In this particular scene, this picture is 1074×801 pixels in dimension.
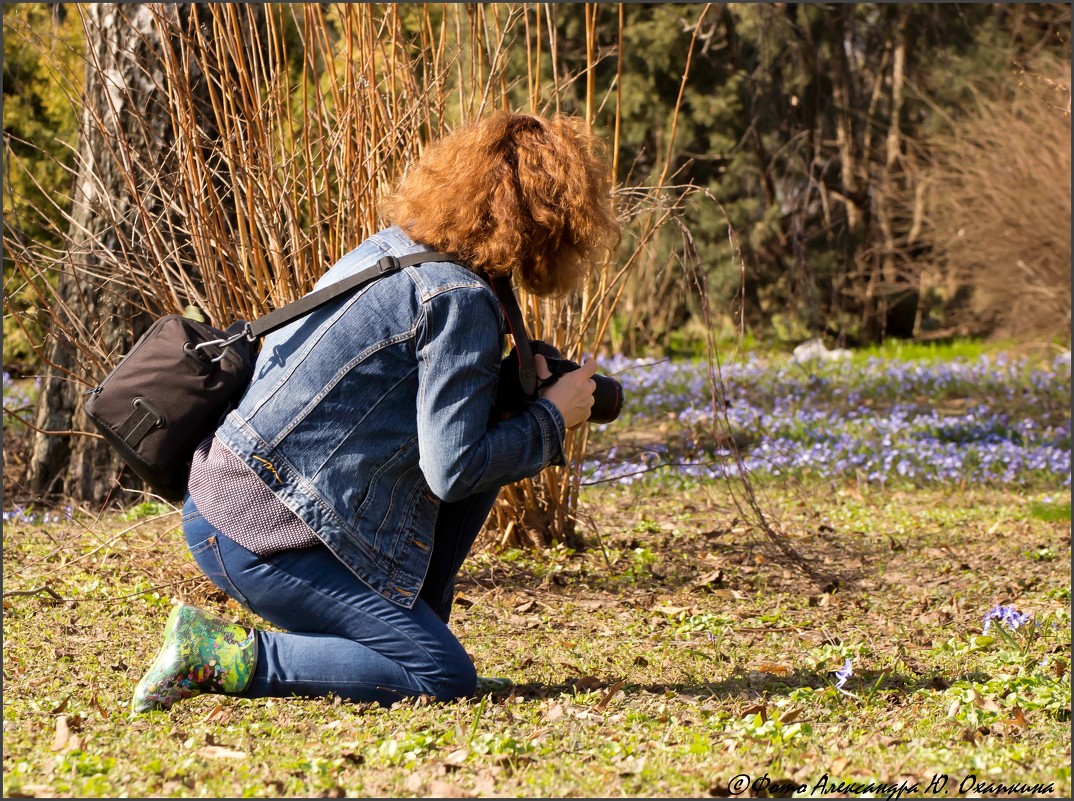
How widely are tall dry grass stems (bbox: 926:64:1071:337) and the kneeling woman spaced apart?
24.4ft

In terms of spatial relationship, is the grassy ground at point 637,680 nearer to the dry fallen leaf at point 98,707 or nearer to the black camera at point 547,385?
the dry fallen leaf at point 98,707

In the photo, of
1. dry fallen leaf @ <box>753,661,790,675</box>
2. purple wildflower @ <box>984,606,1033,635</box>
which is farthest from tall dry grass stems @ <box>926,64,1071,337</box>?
dry fallen leaf @ <box>753,661,790,675</box>

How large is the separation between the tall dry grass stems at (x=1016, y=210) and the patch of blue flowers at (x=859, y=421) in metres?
0.63

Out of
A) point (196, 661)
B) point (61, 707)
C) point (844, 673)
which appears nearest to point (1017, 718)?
point (844, 673)

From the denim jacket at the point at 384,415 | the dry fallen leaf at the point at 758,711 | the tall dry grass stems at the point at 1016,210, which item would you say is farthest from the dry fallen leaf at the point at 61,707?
the tall dry grass stems at the point at 1016,210

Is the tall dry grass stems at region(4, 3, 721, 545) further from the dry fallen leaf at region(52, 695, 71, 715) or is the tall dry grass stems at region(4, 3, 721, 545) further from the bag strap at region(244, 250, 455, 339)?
the dry fallen leaf at region(52, 695, 71, 715)

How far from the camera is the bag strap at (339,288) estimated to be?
2371 mm

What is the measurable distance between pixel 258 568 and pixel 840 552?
2563 mm

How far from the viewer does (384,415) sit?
7.89ft

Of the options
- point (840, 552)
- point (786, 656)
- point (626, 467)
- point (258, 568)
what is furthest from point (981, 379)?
point (258, 568)

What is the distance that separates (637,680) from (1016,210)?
303 inches

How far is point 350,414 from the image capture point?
239cm

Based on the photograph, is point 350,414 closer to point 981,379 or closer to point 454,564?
point 454,564

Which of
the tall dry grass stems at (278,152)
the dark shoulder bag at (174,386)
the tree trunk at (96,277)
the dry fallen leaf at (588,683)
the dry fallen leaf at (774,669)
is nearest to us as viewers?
the dark shoulder bag at (174,386)
